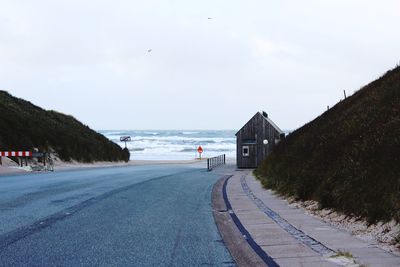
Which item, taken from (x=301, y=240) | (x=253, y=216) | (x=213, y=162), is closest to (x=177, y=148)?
(x=213, y=162)

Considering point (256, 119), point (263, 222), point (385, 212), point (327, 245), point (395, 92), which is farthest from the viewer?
point (256, 119)

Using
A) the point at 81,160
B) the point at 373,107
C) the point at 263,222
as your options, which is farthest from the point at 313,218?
the point at 81,160

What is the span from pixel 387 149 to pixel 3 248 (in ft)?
24.6

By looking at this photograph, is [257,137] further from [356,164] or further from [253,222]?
[253,222]

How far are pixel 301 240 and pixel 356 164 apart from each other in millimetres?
3407

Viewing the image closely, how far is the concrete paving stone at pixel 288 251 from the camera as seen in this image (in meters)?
6.49

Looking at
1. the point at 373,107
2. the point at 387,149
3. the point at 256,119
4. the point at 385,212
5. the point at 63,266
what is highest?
the point at 256,119

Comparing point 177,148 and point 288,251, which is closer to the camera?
point 288,251

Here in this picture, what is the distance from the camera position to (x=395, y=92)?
43.8 ft

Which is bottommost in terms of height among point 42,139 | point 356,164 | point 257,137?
point 356,164

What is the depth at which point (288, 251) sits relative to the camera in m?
6.75

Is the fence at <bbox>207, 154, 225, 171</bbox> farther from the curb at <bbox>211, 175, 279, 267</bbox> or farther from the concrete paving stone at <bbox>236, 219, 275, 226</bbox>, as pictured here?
the concrete paving stone at <bbox>236, 219, 275, 226</bbox>

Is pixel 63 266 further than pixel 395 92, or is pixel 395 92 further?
pixel 395 92

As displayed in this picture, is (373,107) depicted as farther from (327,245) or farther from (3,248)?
(3,248)
